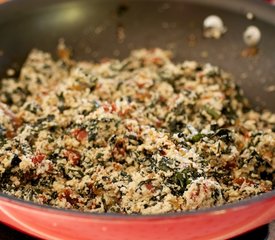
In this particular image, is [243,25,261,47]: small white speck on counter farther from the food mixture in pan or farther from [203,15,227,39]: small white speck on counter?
the food mixture in pan

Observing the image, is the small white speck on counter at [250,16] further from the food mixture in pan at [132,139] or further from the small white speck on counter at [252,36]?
the food mixture in pan at [132,139]

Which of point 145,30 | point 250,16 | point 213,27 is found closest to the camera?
point 250,16

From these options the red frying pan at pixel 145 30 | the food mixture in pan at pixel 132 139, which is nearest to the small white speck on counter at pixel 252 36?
the red frying pan at pixel 145 30

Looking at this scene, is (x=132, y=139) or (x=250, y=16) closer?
(x=132, y=139)

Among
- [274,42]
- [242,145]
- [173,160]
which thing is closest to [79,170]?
[173,160]

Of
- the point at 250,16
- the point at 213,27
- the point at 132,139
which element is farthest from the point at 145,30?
the point at 132,139

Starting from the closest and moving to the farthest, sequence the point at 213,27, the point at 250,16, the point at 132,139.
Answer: the point at 132,139 < the point at 250,16 < the point at 213,27

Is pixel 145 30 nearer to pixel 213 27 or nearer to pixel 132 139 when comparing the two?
pixel 213 27

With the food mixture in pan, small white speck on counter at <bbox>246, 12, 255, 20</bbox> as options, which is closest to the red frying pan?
small white speck on counter at <bbox>246, 12, 255, 20</bbox>

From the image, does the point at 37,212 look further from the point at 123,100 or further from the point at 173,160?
the point at 123,100
